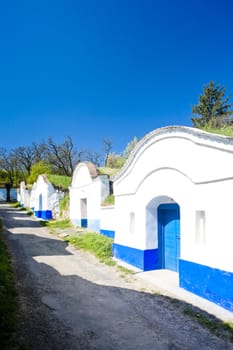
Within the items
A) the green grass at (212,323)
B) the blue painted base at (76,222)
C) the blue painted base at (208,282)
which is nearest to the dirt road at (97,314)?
the green grass at (212,323)

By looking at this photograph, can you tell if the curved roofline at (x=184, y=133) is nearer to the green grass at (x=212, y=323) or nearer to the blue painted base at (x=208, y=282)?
the blue painted base at (x=208, y=282)

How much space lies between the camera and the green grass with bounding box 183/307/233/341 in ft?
18.2

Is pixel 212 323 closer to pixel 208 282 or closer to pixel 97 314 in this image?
pixel 208 282

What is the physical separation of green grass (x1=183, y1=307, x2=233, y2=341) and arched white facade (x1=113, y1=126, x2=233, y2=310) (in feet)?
2.30

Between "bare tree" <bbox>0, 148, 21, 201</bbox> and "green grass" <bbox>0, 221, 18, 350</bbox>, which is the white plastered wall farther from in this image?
"bare tree" <bbox>0, 148, 21, 201</bbox>

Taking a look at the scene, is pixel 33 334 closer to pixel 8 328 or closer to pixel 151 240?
pixel 8 328

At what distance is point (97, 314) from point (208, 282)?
2722mm

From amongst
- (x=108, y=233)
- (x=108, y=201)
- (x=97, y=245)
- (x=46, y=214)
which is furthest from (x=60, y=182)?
(x=97, y=245)

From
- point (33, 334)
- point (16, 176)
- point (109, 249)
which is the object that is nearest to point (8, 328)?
point (33, 334)

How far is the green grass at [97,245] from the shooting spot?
38.7 feet

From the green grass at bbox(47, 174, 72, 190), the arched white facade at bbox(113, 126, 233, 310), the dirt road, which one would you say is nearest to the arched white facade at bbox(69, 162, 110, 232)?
the green grass at bbox(47, 174, 72, 190)

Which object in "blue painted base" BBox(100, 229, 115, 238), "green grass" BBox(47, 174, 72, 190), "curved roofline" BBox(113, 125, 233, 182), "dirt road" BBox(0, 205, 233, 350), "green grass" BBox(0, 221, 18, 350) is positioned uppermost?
"curved roofline" BBox(113, 125, 233, 182)

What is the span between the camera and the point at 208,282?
700 centimetres

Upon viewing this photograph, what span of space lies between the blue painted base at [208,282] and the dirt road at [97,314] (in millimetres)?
730
